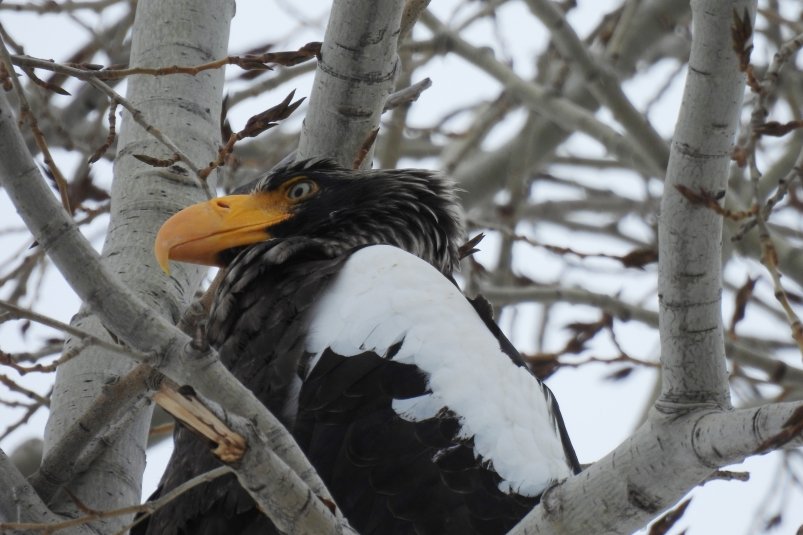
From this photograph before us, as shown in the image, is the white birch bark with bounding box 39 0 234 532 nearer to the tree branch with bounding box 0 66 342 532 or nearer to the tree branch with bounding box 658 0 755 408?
the tree branch with bounding box 0 66 342 532

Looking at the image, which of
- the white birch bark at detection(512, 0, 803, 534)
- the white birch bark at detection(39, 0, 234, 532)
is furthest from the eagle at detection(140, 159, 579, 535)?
the white birch bark at detection(512, 0, 803, 534)

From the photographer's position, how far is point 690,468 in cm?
214

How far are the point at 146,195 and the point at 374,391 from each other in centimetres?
127

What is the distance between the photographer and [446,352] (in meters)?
3.10

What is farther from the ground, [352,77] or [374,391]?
→ [352,77]

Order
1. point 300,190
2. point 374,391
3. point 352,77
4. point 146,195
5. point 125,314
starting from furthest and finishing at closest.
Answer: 1. point 300,190
2. point 146,195
3. point 352,77
4. point 374,391
5. point 125,314

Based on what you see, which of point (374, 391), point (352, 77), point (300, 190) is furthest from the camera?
point (300, 190)

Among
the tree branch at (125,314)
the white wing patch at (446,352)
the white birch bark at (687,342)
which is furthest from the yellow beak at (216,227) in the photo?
the white birch bark at (687,342)

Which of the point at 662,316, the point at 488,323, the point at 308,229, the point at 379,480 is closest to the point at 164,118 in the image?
the point at 308,229

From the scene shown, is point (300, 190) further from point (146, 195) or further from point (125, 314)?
point (125, 314)

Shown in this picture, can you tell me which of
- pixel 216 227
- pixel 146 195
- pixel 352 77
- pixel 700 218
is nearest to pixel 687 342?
pixel 700 218

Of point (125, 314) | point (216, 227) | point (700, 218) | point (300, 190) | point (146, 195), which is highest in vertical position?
point (300, 190)

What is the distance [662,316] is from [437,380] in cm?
89

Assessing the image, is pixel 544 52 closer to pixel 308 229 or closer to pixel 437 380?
pixel 308 229
